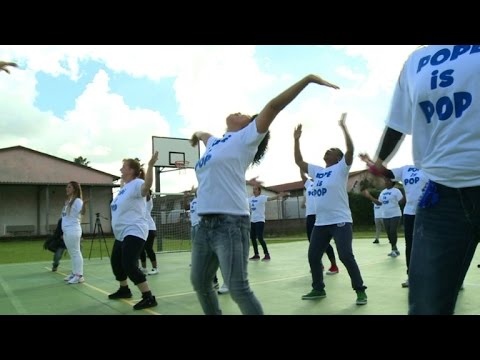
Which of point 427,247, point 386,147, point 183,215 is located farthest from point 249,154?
point 183,215

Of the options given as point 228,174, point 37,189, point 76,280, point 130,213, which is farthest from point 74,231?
point 37,189

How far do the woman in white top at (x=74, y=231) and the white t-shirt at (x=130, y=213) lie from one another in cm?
296

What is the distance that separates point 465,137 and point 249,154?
1773 mm

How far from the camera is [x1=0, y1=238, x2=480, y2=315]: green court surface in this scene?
17.7ft

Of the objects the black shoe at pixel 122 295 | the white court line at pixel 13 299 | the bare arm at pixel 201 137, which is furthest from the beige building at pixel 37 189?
the bare arm at pixel 201 137

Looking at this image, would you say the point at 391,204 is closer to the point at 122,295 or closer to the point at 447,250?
the point at 122,295

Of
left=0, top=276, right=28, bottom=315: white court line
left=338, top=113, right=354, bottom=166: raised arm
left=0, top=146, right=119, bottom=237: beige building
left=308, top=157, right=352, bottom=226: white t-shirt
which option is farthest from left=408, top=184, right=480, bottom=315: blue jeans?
left=0, top=146, right=119, bottom=237: beige building

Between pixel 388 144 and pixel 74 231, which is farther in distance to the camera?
pixel 74 231

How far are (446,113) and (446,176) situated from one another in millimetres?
309

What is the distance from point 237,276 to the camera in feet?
10.5

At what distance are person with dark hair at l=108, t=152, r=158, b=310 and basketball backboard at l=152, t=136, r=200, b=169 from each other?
580 inches

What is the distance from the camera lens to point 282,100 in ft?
10.2

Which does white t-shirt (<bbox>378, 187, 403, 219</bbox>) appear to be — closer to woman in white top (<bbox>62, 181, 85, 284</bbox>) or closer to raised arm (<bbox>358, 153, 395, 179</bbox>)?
woman in white top (<bbox>62, 181, 85, 284</bbox>)

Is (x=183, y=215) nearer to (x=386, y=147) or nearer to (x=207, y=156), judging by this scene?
(x=207, y=156)
